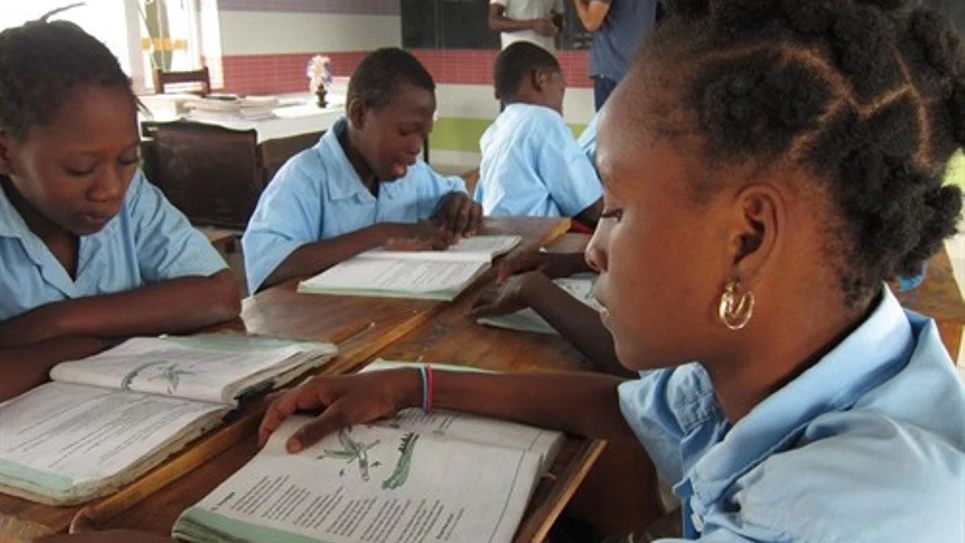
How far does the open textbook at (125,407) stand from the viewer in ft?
2.60

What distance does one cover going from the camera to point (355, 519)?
0.74 meters

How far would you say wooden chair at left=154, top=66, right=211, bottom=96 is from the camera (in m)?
4.34

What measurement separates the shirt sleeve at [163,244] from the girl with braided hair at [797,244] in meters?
0.94

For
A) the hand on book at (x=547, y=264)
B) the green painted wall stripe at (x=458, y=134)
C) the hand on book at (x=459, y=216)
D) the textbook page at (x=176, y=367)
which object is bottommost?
the green painted wall stripe at (x=458, y=134)

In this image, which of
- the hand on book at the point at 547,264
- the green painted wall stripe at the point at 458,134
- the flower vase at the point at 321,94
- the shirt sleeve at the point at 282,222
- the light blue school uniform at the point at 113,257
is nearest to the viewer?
the light blue school uniform at the point at 113,257

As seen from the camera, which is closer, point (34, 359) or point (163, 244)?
point (34, 359)

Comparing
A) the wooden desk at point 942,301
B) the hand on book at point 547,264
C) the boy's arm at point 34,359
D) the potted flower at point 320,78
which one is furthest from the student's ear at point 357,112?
the potted flower at point 320,78

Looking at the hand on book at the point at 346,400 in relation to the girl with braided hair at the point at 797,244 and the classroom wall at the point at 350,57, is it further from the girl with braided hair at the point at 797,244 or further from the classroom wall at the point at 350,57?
the classroom wall at the point at 350,57

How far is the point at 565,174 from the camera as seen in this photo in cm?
257

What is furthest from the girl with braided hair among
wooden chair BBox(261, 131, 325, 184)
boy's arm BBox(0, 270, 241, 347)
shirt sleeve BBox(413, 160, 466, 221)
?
wooden chair BBox(261, 131, 325, 184)

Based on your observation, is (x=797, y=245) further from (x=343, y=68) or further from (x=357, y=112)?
(x=343, y=68)

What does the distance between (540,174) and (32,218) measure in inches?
62.9

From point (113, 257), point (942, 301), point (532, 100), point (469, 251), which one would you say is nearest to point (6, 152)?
point (113, 257)

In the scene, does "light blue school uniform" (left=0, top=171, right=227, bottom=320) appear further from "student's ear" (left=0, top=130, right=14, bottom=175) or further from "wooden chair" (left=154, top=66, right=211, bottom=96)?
"wooden chair" (left=154, top=66, right=211, bottom=96)
